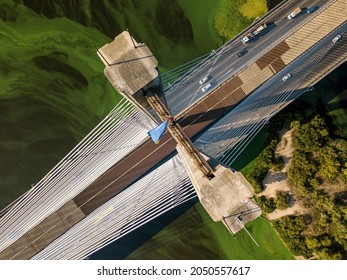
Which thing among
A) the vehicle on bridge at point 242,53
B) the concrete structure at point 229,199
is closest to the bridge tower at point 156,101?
the concrete structure at point 229,199

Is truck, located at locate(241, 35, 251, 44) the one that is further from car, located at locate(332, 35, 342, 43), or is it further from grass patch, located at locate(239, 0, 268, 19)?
car, located at locate(332, 35, 342, 43)

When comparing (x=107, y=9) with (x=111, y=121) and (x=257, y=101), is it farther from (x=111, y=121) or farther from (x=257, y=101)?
(x=257, y=101)

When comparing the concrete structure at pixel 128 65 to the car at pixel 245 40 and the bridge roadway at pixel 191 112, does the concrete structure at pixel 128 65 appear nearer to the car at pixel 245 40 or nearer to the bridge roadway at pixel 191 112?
the bridge roadway at pixel 191 112

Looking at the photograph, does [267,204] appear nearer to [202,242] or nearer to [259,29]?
[202,242]

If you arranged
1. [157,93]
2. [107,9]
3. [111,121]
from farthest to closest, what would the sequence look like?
[107,9]
[111,121]
[157,93]

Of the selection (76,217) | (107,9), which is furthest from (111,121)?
(107,9)

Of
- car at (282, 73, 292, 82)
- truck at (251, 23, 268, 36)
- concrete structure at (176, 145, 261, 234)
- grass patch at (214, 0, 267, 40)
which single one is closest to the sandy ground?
car at (282, 73, 292, 82)

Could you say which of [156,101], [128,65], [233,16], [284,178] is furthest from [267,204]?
[128,65]
